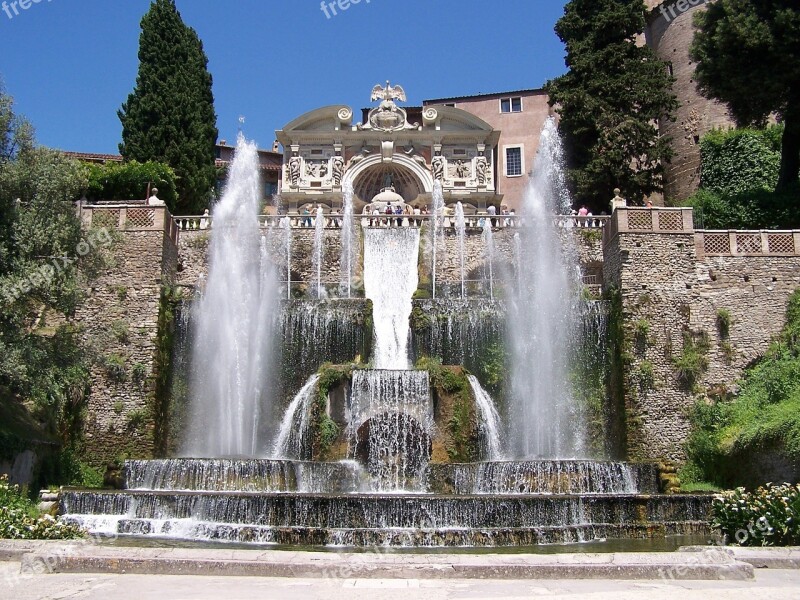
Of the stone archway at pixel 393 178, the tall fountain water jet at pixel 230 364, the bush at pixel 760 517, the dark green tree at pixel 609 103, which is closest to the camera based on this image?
the bush at pixel 760 517

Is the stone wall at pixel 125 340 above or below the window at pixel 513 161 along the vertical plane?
below

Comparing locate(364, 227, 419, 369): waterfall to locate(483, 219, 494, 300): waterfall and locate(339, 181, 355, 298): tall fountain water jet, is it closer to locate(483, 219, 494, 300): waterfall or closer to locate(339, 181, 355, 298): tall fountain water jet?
locate(339, 181, 355, 298): tall fountain water jet

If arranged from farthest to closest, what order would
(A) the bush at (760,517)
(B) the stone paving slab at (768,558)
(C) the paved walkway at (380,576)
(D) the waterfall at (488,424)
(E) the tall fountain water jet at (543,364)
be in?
(E) the tall fountain water jet at (543,364) → (D) the waterfall at (488,424) → (A) the bush at (760,517) → (B) the stone paving slab at (768,558) → (C) the paved walkway at (380,576)

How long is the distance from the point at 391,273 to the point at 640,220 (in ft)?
24.5

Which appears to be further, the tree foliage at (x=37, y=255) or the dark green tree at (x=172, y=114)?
the dark green tree at (x=172, y=114)

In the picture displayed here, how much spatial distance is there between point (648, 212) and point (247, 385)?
10.7 metres

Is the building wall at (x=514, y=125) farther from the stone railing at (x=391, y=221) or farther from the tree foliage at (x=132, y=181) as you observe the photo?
the tree foliage at (x=132, y=181)

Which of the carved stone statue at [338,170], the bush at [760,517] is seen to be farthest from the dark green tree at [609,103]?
the bush at [760,517]

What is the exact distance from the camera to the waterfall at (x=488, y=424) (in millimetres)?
17828

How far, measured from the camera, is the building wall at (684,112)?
33.2 meters

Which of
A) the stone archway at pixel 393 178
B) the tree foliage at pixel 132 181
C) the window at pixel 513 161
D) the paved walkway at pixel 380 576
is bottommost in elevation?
the paved walkway at pixel 380 576

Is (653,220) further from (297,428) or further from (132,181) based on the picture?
(132,181)

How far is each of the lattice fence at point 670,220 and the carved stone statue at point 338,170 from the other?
16404 mm

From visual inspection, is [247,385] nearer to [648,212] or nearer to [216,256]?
[216,256]
